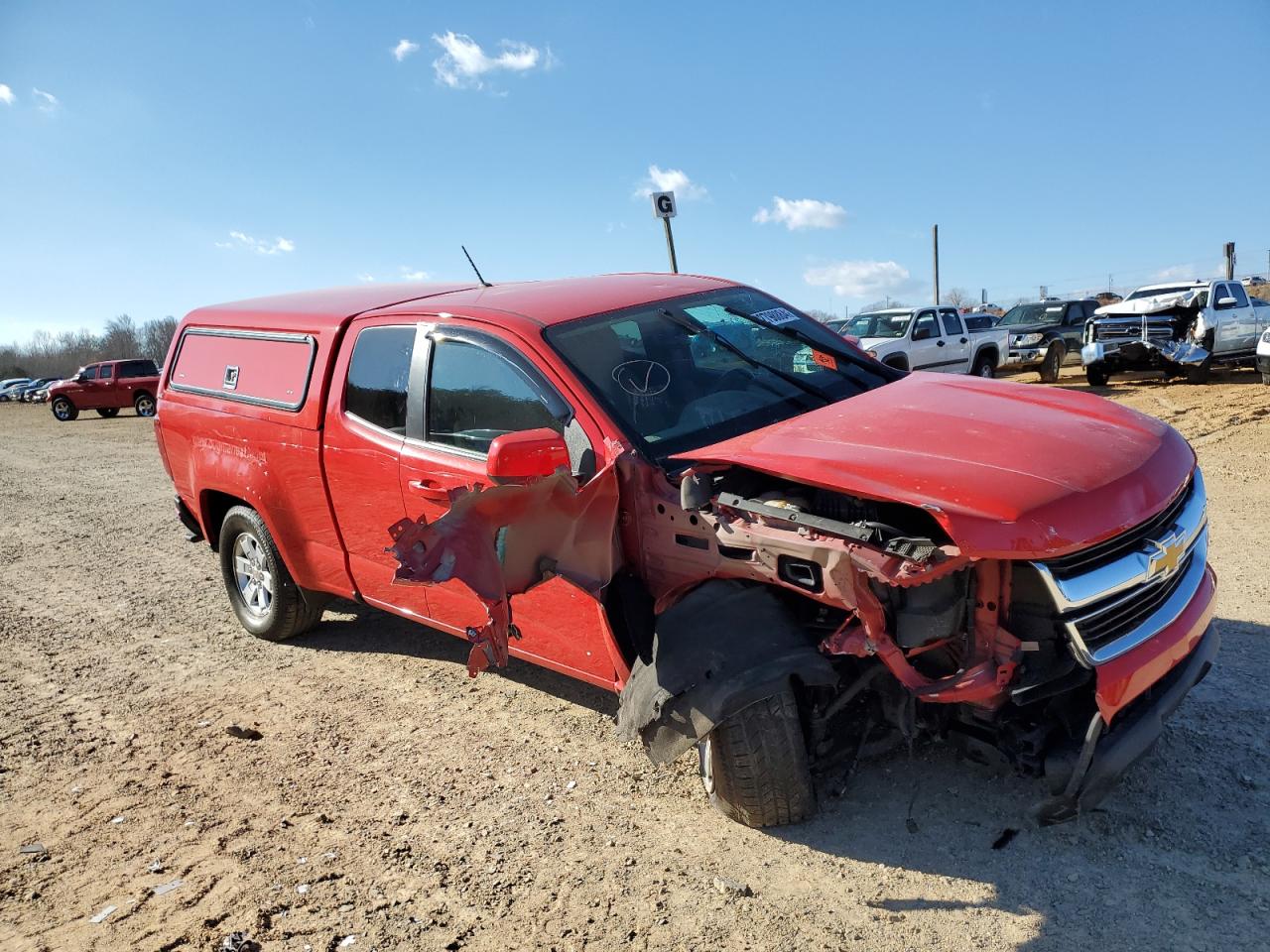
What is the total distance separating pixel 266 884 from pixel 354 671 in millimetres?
1961

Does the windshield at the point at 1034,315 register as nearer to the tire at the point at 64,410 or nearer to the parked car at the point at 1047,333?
the parked car at the point at 1047,333

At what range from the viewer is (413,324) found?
4.28 metres

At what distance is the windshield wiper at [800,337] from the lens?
4.36 metres

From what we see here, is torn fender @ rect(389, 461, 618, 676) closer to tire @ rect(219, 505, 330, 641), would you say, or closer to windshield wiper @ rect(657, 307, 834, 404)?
windshield wiper @ rect(657, 307, 834, 404)

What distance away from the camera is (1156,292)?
16609 millimetres

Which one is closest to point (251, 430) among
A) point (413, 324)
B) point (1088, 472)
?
point (413, 324)

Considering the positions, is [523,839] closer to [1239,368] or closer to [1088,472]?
[1088,472]

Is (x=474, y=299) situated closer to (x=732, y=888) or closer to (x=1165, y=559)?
(x=732, y=888)

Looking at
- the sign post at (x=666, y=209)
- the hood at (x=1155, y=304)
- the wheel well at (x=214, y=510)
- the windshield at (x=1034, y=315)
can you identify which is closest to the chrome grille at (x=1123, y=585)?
the wheel well at (x=214, y=510)

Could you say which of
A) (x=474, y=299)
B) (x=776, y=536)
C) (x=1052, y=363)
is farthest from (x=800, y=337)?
(x=1052, y=363)

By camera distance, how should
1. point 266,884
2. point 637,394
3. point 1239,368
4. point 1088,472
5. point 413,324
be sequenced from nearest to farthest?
point 1088,472
point 266,884
point 637,394
point 413,324
point 1239,368

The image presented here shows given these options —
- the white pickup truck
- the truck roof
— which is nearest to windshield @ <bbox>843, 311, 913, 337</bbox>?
the white pickup truck

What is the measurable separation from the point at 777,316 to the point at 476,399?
1.58 metres

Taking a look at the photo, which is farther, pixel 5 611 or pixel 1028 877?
pixel 5 611
